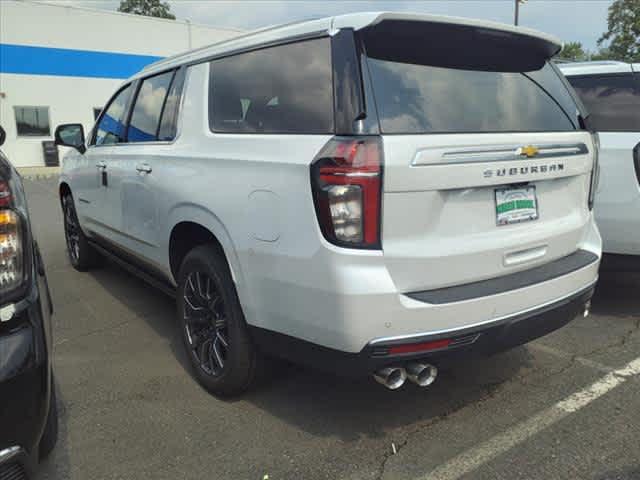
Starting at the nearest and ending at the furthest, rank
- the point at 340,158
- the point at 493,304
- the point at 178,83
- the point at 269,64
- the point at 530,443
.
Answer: the point at 340,158
the point at 493,304
the point at 530,443
the point at 269,64
the point at 178,83

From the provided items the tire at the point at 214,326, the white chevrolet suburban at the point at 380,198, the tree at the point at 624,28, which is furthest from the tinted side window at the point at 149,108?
the tree at the point at 624,28

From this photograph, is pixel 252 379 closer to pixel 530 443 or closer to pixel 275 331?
pixel 275 331

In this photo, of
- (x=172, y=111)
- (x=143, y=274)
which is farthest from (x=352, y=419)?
(x=172, y=111)

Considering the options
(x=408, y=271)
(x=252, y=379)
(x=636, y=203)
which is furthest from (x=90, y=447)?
(x=636, y=203)

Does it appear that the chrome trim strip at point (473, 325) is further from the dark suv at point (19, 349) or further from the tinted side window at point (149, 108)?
the tinted side window at point (149, 108)

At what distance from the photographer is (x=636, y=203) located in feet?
13.3

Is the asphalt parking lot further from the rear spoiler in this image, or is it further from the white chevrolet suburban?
the rear spoiler

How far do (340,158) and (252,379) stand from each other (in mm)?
1326

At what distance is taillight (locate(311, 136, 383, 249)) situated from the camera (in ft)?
7.18

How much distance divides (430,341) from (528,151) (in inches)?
38.7

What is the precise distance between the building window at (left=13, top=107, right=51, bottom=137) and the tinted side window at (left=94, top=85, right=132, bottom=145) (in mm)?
18652

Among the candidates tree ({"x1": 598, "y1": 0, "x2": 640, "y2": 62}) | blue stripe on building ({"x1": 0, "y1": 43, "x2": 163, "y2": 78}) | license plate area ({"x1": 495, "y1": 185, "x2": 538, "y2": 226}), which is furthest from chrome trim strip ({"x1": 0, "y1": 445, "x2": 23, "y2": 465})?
tree ({"x1": 598, "y1": 0, "x2": 640, "y2": 62})

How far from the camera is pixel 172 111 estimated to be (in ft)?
11.6

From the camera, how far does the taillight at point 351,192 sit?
2189mm
